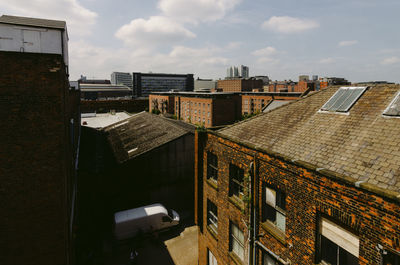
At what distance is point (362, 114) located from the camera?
29.9 ft

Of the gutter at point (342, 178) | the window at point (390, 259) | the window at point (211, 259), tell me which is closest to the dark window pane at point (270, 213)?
the gutter at point (342, 178)

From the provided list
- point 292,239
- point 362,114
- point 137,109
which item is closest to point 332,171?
point 292,239

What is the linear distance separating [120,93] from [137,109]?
73.2 meters

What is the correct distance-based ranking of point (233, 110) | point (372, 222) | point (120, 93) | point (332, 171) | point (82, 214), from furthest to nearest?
1. point (120, 93)
2. point (233, 110)
3. point (82, 214)
4. point (332, 171)
5. point (372, 222)

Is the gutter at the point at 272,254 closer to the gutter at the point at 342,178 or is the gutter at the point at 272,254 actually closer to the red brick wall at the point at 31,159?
the gutter at the point at 342,178

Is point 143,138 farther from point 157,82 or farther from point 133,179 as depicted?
point 157,82

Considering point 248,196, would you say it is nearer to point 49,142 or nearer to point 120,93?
point 49,142

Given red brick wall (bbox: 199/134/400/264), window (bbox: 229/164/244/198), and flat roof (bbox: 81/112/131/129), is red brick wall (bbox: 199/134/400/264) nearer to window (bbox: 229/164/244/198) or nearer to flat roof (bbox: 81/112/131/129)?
window (bbox: 229/164/244/198)

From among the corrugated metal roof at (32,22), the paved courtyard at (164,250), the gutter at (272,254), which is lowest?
the paved courtyard at (164,250)

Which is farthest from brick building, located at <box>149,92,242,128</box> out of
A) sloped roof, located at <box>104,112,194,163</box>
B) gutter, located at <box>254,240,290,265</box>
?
gutter, located at <box>254,240,290,265</box>

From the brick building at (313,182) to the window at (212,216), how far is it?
14 centimetres

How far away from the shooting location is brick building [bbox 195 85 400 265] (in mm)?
6145

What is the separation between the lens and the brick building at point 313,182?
242 inches

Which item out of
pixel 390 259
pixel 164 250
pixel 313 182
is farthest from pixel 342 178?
pixel 164 250
